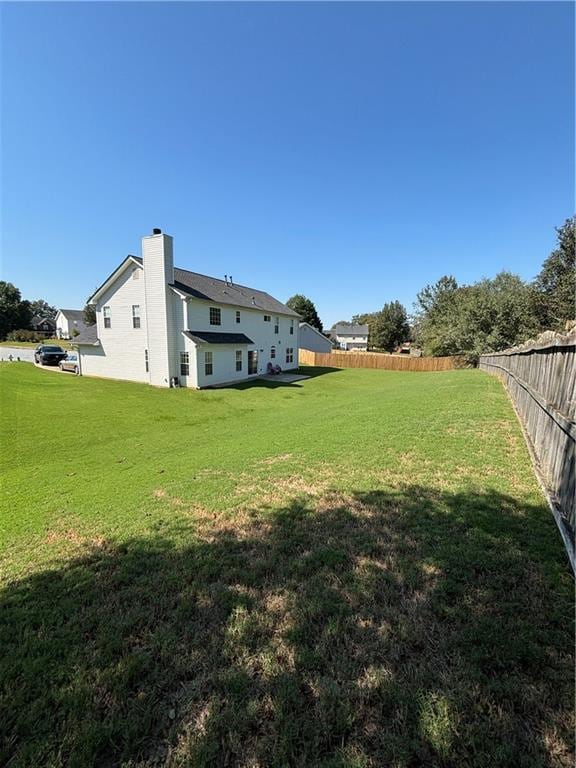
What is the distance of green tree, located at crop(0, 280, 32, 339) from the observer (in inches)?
2434

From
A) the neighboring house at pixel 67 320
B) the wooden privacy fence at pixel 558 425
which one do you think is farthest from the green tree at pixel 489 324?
the neighboring house at pixel 67 320

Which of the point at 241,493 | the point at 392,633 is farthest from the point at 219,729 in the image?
the point at 241,493

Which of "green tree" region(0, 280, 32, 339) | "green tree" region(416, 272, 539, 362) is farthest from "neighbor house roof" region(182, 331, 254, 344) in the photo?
"green tree" region(0, 280, 32, 339)

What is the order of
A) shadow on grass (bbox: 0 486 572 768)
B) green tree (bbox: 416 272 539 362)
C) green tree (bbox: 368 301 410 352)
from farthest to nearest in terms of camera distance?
green tree (bbox: 368 301 410 352)
green tree (bbox: 416 272 539 362)
shadow on grass (bbox: 0 486 572 768)

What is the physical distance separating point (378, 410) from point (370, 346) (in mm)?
67512

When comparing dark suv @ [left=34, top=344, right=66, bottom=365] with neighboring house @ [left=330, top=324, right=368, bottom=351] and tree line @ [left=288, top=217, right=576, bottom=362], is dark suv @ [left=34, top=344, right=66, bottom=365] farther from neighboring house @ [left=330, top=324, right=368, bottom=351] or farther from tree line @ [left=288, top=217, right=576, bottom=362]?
neighboring house @ [left=330, top=324, right=368, bottom=351]

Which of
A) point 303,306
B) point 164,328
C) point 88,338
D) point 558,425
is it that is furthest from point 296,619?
point 303,306

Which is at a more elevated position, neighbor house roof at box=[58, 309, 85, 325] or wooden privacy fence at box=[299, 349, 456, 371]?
neighbor house roof at box=[58, 309, 85, 325]

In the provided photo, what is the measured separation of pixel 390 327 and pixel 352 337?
17370 millimetres

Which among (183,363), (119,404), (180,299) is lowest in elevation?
(119,404)

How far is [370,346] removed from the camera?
75.7 meters

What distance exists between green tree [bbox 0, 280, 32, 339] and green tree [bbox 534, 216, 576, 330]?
259ft

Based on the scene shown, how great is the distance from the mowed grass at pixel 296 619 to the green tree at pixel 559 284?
1254 inches

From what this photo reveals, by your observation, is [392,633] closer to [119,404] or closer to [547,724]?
[547,724]
